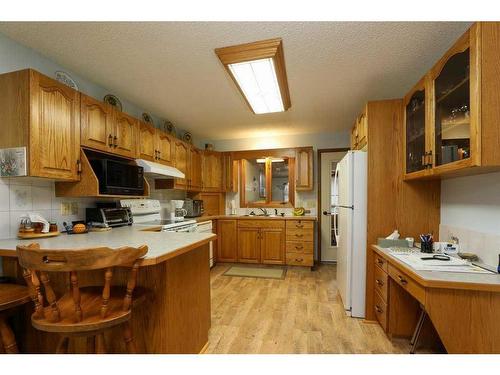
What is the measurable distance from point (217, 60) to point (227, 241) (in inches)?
116

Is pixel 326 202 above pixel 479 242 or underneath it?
above

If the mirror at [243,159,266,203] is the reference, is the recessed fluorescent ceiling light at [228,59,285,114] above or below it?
above

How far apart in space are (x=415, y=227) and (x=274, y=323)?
1.57m

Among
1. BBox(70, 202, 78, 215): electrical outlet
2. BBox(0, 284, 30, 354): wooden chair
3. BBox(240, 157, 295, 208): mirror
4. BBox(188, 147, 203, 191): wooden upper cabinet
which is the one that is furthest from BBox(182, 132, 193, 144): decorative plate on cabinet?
BBox(0, 284, 30, 354): wooden chair

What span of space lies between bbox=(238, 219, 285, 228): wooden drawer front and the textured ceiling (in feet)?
6.07

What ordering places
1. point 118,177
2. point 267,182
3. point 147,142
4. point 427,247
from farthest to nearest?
point 267,182, point 147,142, point 118,177, point 427,247

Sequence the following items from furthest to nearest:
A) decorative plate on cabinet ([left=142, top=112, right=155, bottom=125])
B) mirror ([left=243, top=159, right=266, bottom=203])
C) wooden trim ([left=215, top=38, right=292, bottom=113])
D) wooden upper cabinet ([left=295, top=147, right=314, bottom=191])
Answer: mirror ([left=243, top=159, right=266, bottom=203]), wooden upper cabinet ([left=295, top=147, right=314, bottom=191]), decorative plate on cabinet ([left=142, top=112, right=155, bottom=125]), wooden trim ([left=215, top=38, right=292, bottom=113])

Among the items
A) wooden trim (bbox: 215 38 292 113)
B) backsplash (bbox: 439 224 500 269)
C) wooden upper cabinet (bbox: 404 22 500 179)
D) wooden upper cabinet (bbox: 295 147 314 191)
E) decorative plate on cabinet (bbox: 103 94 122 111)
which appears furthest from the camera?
wooden upper cabinet (bbox: 295 147 314 191)

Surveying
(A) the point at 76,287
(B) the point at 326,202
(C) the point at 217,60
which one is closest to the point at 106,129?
(C) the point at 217,60

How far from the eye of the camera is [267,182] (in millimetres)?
4582

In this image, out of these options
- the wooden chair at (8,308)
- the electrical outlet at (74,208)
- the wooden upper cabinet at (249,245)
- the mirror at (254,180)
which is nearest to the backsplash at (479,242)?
the wooden upper cabinet at (249,245)

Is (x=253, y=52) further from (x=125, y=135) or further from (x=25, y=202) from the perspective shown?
(x=25, y=202)

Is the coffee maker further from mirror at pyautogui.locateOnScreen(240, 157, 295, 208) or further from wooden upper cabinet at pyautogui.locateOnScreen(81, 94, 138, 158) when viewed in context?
mirror at pyautogui.locateOnScreen(240, 157, 295, 208)

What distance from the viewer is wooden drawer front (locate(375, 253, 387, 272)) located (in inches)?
80.3
